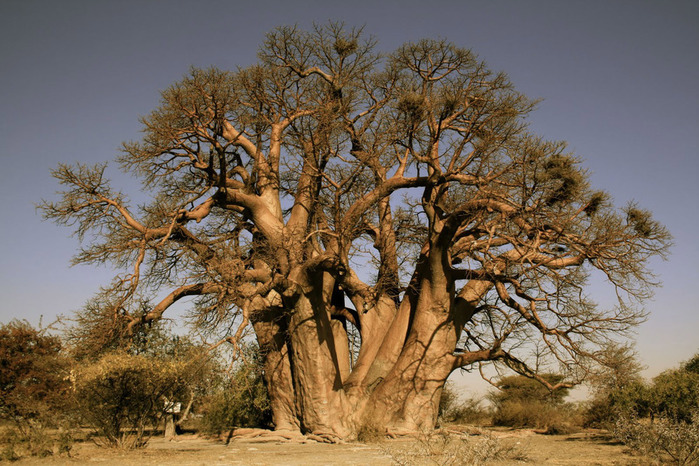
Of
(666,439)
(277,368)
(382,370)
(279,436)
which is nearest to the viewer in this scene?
(666,439)

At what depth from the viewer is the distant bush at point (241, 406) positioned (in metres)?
10.8

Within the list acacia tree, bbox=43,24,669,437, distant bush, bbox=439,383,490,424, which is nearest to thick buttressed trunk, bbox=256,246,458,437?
acacia tree, bbox=43,24,669,437

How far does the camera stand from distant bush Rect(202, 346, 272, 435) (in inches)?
427

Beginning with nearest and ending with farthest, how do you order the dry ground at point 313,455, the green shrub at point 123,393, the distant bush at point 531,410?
the dry ground at point 313,455 → the green shrub at point 123,393 → the distant bush at point 531,410

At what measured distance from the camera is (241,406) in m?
11.2

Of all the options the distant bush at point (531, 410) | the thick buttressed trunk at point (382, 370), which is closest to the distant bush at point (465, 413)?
the distant bush at point (531, 410)

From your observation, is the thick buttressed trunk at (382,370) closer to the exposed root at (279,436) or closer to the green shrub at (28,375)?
the exposed root at (279,436)

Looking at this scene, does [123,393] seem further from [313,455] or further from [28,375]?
[28,375]

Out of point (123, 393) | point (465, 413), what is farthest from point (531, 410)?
point (123, 393)

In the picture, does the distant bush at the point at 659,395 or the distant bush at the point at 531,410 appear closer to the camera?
the distant bush at the point at 659,395

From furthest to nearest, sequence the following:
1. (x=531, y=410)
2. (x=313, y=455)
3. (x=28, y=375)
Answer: (x=531, y=410) → (x=28, y=375) → (x=313, y=455)

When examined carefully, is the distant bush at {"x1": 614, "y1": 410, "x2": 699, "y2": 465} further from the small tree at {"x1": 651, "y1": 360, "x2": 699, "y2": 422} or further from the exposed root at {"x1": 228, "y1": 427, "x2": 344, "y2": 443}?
the exposed root at {"x1": 228, "y1": 427, "x2": 344, "y2": 443}

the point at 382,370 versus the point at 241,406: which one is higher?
the point at 382,370

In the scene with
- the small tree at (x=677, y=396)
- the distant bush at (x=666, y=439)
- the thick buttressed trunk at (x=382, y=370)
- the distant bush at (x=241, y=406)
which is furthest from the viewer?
the distant bush at (x=241, y=406)
